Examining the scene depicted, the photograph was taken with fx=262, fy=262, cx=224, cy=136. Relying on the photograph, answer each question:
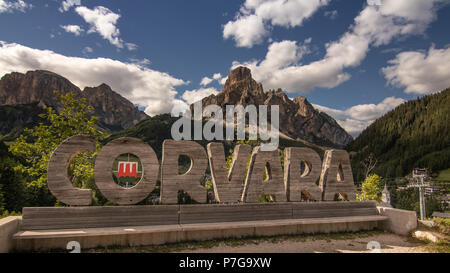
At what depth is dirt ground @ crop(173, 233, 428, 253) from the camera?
7719 millimetres

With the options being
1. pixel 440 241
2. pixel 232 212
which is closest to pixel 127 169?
pixel 232 212

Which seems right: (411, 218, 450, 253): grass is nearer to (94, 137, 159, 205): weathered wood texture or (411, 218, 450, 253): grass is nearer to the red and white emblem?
(94, 137, 159, 205): weathered wood texture

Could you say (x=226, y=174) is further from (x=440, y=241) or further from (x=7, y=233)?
(x=440, y=241)

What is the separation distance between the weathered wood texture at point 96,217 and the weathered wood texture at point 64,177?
15.2 inches

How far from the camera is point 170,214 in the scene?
26.8 ft

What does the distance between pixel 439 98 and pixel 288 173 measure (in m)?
204

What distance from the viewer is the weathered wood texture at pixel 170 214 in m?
7.16

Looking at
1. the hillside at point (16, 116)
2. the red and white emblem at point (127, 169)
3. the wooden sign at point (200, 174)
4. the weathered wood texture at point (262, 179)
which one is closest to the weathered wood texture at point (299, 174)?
the wooden sign at point (200, 174)

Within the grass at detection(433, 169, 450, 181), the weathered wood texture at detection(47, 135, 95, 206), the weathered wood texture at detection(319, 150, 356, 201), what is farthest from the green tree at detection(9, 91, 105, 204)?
the grass at detection(433, 169, 450, 181)

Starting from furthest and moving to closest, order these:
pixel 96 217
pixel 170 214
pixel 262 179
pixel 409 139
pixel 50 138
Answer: pixel 409 139, pixel 50 138, pixel 262 179, pixel 170 214, pixel 96 217

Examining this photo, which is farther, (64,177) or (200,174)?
(200,174)

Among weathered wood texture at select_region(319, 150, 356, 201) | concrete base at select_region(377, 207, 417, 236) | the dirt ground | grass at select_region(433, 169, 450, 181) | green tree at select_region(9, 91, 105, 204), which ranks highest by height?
green tree at select_region(9, 91, 105, 204)

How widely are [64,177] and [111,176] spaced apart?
1.29 metres
